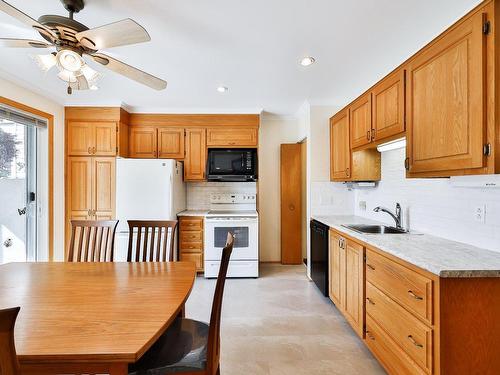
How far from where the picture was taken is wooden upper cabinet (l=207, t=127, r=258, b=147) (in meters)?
3.94

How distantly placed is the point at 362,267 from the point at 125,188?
2956 millimetres

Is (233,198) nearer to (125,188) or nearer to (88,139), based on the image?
(125,188)

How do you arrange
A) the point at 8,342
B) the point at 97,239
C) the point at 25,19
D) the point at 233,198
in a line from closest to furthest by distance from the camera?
the point at 8,342 → the point at 25,19 → the point at 97,239 → the point at 233,198

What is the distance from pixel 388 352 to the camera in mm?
1668

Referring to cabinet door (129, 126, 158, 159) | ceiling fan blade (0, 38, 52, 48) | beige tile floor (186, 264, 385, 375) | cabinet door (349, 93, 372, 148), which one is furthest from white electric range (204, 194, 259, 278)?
ceiling fan blade (0, 38, 52, 48)

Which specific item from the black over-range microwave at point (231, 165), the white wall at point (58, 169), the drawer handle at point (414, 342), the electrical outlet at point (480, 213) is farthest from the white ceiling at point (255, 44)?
the drawer handle at point (414, 342)

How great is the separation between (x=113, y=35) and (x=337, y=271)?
2.56 metres

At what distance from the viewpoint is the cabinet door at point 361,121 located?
246cm

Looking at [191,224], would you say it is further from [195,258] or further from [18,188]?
[18,188]

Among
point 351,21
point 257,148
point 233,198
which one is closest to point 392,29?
point 351,21

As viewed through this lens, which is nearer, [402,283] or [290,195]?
[402,283]

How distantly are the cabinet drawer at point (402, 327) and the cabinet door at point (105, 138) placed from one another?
11.5 ft

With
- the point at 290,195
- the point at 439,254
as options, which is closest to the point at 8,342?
the point at 439,254

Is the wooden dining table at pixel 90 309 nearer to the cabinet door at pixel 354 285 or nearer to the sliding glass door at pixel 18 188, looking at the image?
the cabinet door at pixel 354 285
